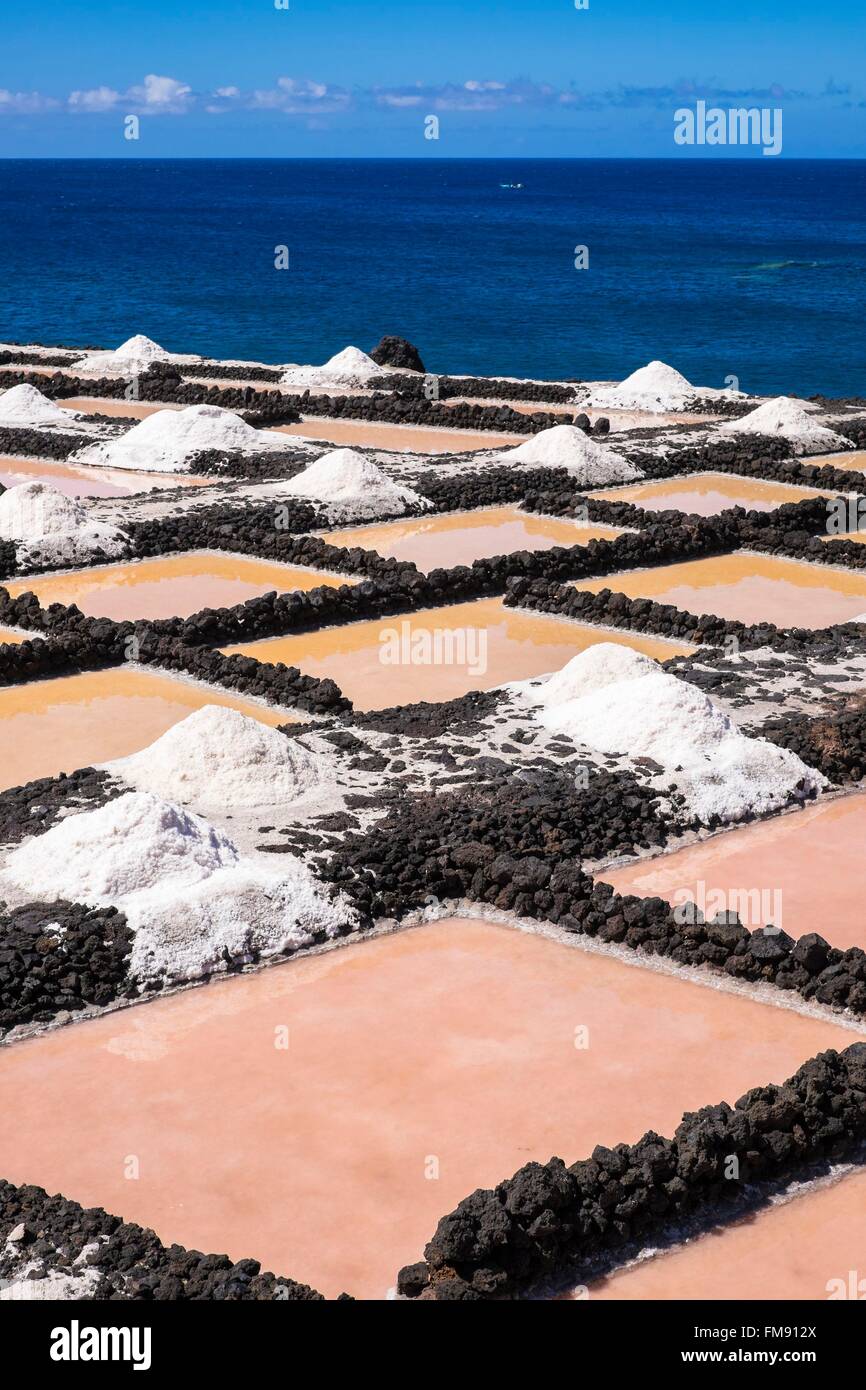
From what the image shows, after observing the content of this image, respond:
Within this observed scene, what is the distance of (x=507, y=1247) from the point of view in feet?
20.1

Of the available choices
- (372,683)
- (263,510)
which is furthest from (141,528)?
(372,683)

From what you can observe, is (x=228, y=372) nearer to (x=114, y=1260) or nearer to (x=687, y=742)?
(x=687, y=742)

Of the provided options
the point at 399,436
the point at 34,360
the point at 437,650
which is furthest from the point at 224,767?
the point at 34,360

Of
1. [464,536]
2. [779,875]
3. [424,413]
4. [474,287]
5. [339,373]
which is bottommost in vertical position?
[779,875]

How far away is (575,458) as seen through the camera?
2247cm

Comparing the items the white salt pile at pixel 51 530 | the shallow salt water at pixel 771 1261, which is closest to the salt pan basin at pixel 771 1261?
the shallow salt water at pixel 771 1261

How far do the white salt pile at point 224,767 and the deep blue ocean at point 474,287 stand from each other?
39425 mm

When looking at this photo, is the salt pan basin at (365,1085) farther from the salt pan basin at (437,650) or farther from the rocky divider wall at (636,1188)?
the salt pan basin at (437,650)

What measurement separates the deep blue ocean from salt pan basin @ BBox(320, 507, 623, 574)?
29.0 meters

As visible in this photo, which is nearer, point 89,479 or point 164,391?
point 89,479

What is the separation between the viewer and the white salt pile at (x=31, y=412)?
27.3 m

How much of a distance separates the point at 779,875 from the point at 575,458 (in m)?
13.4

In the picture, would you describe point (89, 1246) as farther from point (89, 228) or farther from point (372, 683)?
→ point (89, 228)
